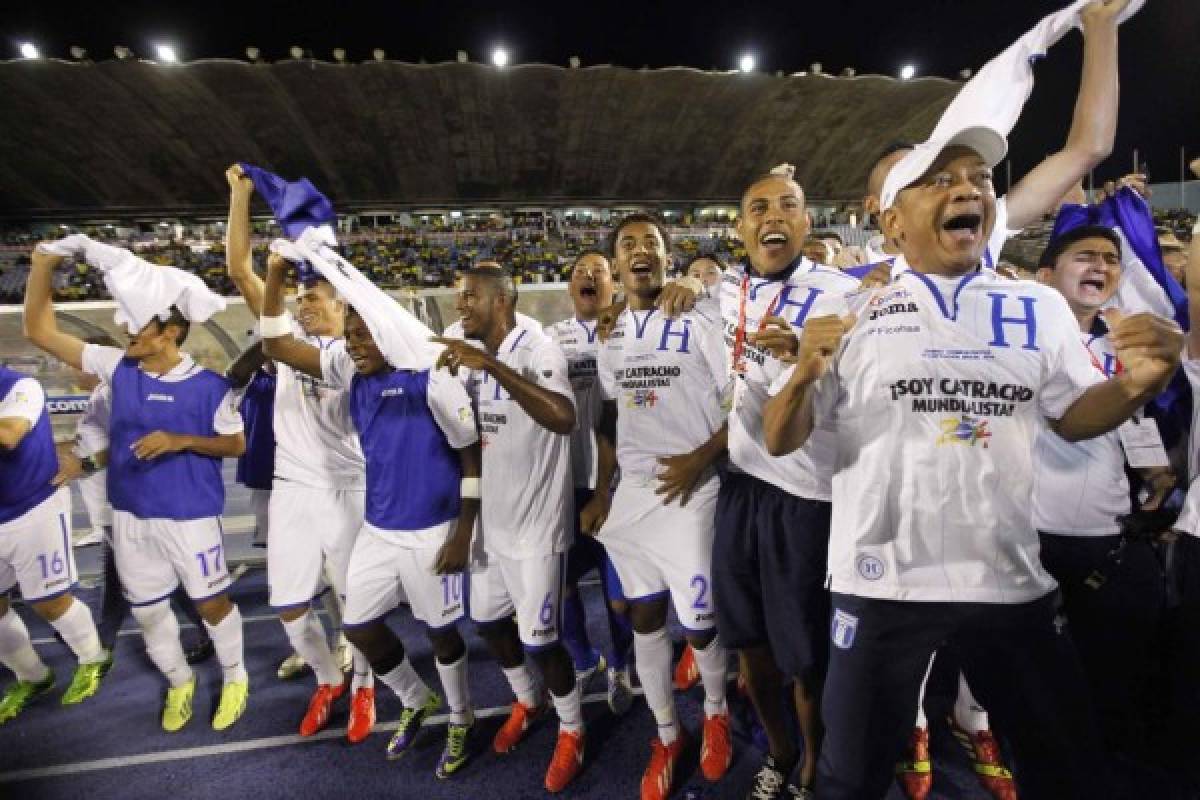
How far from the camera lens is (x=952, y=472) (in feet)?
5.45

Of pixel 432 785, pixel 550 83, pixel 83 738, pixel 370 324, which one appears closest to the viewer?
pixel 370 324

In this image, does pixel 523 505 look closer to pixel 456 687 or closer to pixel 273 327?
pixel 456 687

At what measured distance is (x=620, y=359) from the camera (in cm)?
305

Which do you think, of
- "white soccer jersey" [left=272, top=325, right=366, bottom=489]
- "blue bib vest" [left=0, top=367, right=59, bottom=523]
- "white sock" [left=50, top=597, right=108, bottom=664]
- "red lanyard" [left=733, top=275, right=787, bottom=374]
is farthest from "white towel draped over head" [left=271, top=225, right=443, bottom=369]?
"white sock" [left=50, top=597, right=108, bottom=664]

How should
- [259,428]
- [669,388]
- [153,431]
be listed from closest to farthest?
1. [669,388]
2. [153,431]
3. [259,428]

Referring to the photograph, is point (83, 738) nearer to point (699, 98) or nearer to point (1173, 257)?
point (1173, 257)

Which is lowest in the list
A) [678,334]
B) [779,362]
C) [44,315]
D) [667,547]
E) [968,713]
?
[968,713]

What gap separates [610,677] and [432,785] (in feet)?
3.86

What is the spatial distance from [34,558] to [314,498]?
198 cm

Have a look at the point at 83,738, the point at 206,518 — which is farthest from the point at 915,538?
the point at 83,738

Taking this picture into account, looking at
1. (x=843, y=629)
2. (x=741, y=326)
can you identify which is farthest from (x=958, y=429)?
(x=741, y=326)

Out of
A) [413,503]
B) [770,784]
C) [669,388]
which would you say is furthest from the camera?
[413,503]

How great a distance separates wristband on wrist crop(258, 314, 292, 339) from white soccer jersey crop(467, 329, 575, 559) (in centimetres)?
121

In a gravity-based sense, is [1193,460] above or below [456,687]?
above
